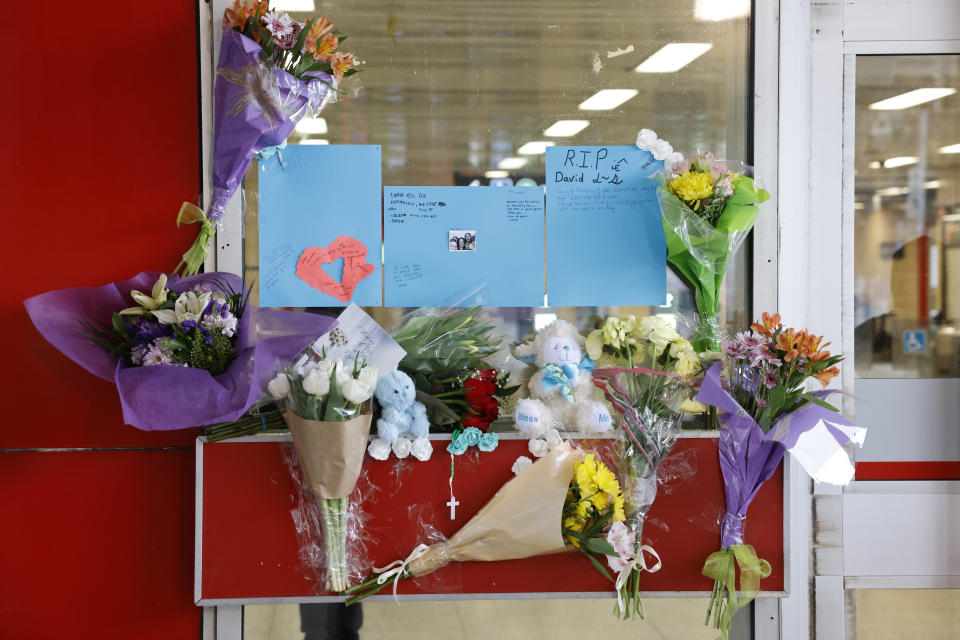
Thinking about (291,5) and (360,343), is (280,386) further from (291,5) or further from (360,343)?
(291,5)

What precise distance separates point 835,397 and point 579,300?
0.68 m

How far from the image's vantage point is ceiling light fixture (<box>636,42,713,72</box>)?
6.30 ft

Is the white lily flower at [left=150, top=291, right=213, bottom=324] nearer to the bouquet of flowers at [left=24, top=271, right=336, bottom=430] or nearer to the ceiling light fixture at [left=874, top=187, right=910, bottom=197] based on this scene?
the bouquet of flowers at [left=24, top=271, right=336, bottom=430]

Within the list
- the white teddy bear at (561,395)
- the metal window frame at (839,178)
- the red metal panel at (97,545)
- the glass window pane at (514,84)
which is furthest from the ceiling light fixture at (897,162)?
the red metal panel at (97,545)

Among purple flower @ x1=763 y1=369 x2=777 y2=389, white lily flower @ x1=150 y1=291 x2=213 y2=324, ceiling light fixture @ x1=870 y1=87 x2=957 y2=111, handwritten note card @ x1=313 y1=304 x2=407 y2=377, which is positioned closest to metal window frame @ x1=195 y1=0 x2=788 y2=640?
ceiling light fixture @ x1=870 y1=87 x2=957 y2=111

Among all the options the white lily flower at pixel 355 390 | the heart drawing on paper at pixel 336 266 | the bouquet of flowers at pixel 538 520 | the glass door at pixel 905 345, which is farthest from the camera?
the glass door at pixel 905 345

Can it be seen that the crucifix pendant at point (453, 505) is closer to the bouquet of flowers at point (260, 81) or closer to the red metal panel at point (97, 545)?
the red metal panel at point (97, 545)

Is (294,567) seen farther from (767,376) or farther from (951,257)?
(951,257)

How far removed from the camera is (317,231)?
186cm

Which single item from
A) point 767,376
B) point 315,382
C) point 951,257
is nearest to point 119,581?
point 315,382

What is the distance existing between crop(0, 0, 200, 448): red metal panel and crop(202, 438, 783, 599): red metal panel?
0.34 meters

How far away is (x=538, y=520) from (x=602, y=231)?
80 centimetres

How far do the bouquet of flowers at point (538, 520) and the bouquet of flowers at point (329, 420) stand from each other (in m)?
0.23

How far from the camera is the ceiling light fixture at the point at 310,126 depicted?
1.87 metres
